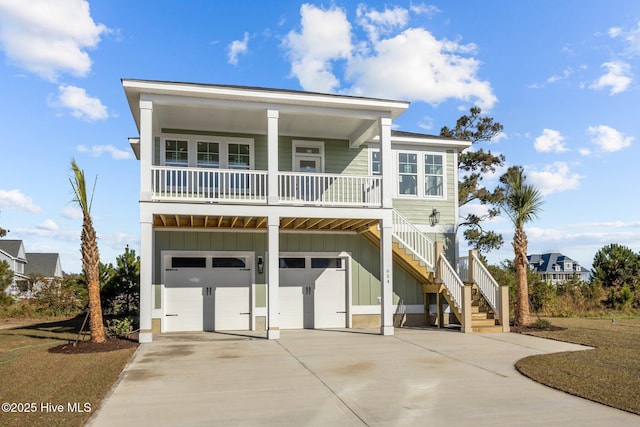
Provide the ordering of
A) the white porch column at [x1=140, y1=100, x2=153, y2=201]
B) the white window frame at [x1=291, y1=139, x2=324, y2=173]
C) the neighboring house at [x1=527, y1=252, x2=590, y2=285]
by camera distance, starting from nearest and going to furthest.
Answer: the white porch column at [x1=140, y1=100, x2=153, y2=201] → the white window frame at [x1=291, y1=139, x2=324, y2=173] → the neighboring house at [x1=527, y1=252, x2=590, y2=285]

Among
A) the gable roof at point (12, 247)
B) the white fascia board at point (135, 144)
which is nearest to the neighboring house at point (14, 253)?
the gable roof at point (12, 247)

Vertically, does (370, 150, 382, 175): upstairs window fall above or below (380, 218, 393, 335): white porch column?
above

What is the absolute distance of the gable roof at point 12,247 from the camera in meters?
45.2

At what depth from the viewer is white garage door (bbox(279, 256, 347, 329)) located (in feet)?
52.7

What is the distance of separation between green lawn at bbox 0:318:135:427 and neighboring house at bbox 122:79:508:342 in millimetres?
3635

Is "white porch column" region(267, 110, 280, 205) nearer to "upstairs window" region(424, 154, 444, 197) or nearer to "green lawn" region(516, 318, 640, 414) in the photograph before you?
"upstairs window" region(424, 154, 444, 197)

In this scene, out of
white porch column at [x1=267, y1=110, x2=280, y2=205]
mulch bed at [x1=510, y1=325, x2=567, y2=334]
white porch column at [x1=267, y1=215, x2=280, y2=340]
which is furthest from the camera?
mulch bed at [x1=510, y1=325, x2=567, y2=334]

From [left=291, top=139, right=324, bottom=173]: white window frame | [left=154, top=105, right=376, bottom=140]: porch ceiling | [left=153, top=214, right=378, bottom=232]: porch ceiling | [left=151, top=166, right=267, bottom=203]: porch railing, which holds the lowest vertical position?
[left=153, top=214, right=378, bottom=232]: porch ceiling

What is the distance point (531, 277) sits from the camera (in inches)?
856

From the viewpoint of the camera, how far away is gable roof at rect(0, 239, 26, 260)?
4522 centimetres

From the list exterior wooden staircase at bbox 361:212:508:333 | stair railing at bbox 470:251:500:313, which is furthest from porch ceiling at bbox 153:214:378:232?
stair railing at bbox 470:251:500:313

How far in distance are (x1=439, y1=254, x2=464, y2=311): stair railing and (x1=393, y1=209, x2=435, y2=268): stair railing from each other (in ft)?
1.59

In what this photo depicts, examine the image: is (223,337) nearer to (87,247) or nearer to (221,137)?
(87,247)

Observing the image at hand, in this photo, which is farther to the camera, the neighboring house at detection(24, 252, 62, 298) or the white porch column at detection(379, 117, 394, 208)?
the neighboring house at detection(24, 252, 62, 298)
